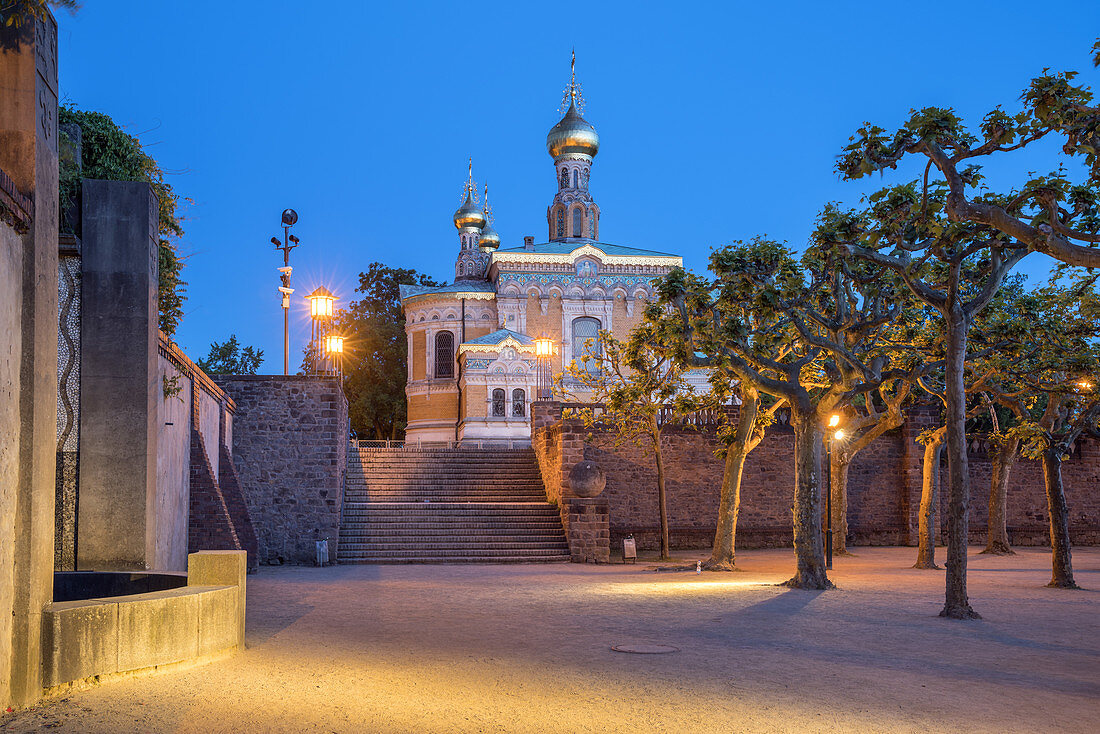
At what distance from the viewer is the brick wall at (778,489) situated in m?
27.4

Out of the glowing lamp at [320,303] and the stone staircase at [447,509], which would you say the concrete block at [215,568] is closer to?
the stone staircase at [447,509]

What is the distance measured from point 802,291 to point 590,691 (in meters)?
9.06

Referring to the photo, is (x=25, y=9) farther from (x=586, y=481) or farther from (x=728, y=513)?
(x=586, y=481)

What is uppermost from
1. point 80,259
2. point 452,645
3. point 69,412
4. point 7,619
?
point 80,259

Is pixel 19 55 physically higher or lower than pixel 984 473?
higher

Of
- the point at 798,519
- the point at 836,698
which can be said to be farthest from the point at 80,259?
the point at 798,519

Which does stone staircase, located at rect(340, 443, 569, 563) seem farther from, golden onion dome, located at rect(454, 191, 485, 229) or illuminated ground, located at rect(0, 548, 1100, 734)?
golden onion dome, located at rect(454, 191, 485, 229)

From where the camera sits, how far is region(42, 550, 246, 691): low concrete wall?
717 centimetres

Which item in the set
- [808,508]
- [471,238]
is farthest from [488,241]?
[808,508]

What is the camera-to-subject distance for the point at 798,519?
16.4 meters

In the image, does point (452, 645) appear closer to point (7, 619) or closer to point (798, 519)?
point (7, 619)

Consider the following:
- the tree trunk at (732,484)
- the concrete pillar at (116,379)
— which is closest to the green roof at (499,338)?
the tree trunk at (732,484)

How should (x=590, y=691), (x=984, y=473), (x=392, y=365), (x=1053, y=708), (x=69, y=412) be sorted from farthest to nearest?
(x=392, y=365), (x=984, y=473), (x=69, y=412), (x=590, y=691), (x=1053, y=708)

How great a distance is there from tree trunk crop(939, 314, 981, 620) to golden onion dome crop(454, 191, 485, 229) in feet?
158
